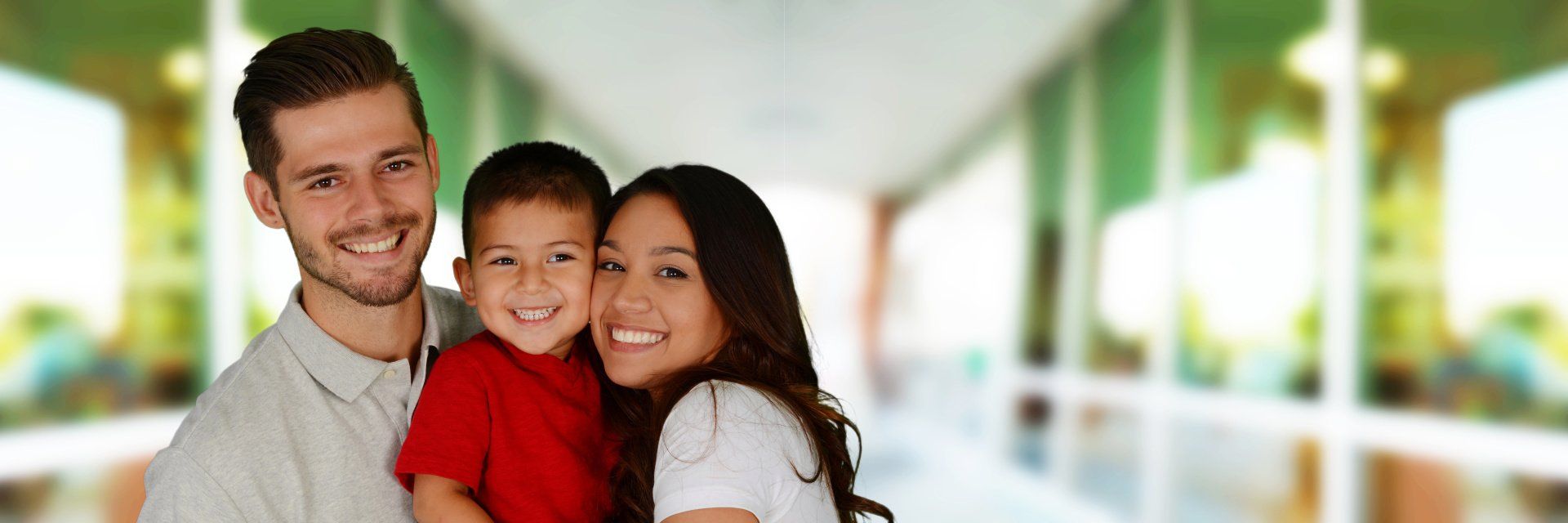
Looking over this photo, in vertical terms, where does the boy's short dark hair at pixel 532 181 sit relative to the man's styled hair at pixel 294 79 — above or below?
below

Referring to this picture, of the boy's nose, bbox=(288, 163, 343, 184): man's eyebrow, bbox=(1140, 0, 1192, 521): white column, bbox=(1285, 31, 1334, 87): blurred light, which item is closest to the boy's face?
the boy's nose

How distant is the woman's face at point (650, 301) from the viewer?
1.56m

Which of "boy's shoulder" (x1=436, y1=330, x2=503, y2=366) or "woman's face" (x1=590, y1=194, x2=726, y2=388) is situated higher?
"woman's face" (x1=590, y1=194, x2=726, y2=388)

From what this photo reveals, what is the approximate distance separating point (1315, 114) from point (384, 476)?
364cm

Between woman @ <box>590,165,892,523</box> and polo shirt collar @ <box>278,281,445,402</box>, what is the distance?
0.35m

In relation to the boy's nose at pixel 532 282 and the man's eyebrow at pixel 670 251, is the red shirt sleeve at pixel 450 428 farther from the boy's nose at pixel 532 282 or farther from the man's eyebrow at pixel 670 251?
the man's eyebrow at pixel 670 251

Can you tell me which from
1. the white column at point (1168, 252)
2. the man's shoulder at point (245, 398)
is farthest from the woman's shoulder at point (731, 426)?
the white column at point (1168, 252)

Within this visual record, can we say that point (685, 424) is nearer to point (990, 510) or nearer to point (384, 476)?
point (384, 476)

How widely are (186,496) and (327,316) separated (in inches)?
13.3

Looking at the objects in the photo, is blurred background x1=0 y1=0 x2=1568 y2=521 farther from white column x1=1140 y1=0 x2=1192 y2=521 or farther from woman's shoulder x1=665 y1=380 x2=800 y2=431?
woman's shoulder x1=665 y1=380 x2=800 y2=431

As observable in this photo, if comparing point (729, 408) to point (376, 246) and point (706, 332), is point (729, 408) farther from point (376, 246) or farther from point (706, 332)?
point (376, 246)

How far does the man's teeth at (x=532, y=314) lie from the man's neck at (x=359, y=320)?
20 centimetres

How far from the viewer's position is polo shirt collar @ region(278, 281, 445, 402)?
148 cm

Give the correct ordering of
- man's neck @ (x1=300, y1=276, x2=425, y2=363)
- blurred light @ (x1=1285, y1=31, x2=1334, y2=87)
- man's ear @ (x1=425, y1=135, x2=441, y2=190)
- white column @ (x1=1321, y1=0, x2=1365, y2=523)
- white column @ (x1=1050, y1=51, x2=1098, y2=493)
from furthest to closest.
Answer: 1. white column @ (x1=1050, y1=51, x2=1098, y2=493)
2. blurred light @ (x1=1285, y1=31, x2=1334, y2=87)
3. white column @ (x1=1321, y1=0, x2=1365, y2=523)
4. man's ear @ (x1=425, y1=135, x2=441, y2=190)
5. man's neck @ (x1=300, y1=276, x2=425, y2=363)
